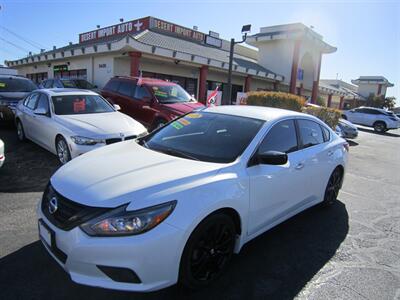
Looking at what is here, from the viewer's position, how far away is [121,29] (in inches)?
930

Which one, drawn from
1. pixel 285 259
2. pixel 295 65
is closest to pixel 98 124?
pixel 285 259

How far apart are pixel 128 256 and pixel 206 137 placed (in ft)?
5.64

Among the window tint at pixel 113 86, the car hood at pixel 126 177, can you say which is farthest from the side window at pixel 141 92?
the car hood at pixel 126 177

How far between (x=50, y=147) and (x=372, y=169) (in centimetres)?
827

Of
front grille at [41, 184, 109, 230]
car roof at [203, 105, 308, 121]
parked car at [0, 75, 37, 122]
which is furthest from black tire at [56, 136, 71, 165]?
parked car at [0, 75, 37, 122]

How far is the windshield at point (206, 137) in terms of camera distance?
10.8 feet

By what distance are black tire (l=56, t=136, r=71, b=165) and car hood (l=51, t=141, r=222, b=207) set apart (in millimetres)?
2862

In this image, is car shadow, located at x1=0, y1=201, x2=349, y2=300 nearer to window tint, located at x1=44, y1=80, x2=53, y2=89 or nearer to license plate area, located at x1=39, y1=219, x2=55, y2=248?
license plate area, located at x1=39, y1=219, x2=55, y2=248

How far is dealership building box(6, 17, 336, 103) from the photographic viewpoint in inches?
647

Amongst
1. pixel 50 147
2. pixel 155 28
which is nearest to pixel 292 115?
pixel 50 147

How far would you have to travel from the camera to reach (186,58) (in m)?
17.0

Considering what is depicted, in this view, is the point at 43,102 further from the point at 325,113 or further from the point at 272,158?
the point at 325,113

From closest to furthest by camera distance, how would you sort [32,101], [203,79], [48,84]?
1. [32,101]
2. [48,84]
3. [203,79]

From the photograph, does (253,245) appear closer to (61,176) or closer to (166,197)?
(166,197)
